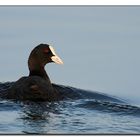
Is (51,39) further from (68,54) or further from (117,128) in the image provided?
(117,128)

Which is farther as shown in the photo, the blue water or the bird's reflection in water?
the blue water

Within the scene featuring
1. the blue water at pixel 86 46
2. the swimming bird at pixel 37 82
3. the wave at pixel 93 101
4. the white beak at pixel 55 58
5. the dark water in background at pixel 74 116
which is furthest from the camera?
the white beak at pixel 55 58

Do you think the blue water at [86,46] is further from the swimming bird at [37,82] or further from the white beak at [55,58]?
the white beak at [55,58]

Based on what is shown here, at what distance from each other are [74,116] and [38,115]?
0.41 metres

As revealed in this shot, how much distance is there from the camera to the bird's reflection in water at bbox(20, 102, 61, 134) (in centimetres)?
1016

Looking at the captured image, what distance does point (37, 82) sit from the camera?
1188 cm

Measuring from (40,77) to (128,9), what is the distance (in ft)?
6.18

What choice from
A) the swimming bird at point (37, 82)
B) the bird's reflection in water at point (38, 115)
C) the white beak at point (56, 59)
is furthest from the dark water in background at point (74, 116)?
the white beak at point (56, 59)

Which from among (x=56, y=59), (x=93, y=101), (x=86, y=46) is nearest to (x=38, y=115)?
(x=86, y=46)

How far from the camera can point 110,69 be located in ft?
36.4

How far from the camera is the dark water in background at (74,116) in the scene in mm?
10148

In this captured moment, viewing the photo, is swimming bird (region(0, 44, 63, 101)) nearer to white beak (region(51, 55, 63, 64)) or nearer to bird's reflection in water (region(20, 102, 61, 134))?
white beak (region(51, 55, 63, 64))

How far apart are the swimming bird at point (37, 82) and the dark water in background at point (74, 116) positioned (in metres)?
0.14

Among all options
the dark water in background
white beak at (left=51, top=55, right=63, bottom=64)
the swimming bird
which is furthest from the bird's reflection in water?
white beak at (left=51, top=55, right=63, bottom=64)
